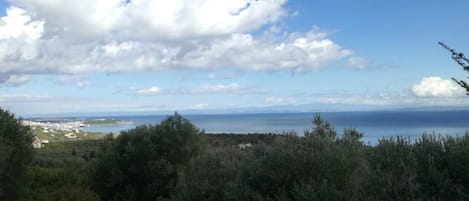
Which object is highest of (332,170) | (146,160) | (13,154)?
(332,170)

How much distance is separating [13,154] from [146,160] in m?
4.79

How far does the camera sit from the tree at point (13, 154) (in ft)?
56.7

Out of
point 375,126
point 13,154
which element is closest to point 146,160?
point 13,154

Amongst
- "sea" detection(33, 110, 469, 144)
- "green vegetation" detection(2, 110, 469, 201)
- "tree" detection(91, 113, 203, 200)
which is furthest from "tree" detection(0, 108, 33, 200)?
"green vegetation" detection(2, 110, 469, 201)

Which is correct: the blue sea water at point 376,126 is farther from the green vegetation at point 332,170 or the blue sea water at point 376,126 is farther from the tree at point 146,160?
the tree at point 146,160

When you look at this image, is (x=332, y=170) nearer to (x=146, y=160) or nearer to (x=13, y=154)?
(x=146, y=160)

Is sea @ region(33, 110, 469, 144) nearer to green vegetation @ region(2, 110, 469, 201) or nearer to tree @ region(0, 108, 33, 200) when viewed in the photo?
green vegetation @ region(2, 110, 469, 201)

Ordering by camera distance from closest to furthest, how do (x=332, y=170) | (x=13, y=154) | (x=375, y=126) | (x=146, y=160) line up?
(x=332, y=170)
(x=13, y=154)
(x=146, y=160)
(x=375, y=126)

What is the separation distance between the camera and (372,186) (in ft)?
19.0

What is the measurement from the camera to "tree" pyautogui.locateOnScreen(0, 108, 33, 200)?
17.3 metres

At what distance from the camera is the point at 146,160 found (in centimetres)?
1809

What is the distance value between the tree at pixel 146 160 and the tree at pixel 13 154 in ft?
8.63

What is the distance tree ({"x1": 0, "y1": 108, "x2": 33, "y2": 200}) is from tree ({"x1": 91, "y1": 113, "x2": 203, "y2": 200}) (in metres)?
2.63

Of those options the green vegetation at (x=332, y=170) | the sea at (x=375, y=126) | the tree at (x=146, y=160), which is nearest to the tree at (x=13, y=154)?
the tree at (x=146, y=160)
